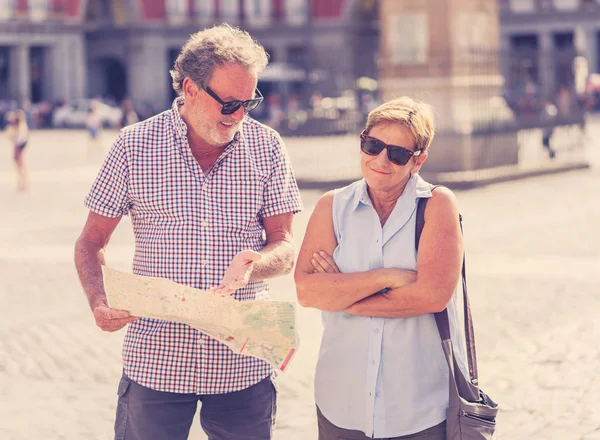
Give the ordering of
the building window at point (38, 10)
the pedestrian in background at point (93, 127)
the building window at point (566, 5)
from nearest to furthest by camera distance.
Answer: the pedestrian in background at point (93, 127)
the building window at point (38, 10)
the building window at point (566, 5)

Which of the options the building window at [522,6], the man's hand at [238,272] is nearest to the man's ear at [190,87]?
the man's hand at [238,272]

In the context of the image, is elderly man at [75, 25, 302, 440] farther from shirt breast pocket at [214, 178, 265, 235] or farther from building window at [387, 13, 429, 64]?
building window at [387, 13, 429, 64]

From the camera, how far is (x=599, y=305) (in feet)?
26.7

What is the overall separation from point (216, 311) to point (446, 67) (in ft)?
49.4

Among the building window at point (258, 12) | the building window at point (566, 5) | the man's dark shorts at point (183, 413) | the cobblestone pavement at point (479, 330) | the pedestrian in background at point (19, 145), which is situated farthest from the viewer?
the building window at point (258, 12)

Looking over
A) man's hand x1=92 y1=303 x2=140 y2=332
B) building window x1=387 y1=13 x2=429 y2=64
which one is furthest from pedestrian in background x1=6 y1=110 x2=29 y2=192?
man's hand x1=92 y1=303 x2=140 y2=332

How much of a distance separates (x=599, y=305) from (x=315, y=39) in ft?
155

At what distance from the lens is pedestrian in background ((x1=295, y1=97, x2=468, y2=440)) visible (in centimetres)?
306

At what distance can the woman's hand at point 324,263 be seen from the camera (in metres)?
3.20

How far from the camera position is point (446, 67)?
17625 millimetres

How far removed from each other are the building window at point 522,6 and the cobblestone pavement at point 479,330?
4160 cm

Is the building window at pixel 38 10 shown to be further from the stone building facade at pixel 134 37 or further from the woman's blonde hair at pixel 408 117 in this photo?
the woman's blonde hair at pixel 408 117

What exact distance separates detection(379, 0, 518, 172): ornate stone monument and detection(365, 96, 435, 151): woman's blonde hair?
1435 centimetres

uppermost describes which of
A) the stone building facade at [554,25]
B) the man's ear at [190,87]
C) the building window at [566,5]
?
the building window at [566,5]
